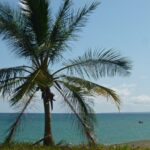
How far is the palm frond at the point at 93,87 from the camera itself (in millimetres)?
17312

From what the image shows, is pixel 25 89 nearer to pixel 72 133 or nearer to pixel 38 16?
pixel 38 16

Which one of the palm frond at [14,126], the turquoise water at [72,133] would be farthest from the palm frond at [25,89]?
the turquoise water at [72,133]

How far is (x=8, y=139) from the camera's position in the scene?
55.4 feet

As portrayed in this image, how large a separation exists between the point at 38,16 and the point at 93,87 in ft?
9.78

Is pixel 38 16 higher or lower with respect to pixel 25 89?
higher

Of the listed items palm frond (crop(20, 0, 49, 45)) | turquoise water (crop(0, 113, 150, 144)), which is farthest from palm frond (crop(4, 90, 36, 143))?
palm frond (crop(20, 0, 49, 45))

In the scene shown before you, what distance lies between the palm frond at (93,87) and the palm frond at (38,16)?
5.49ft

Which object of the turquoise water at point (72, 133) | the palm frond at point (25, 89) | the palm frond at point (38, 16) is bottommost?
the turquoise water at point (72, 133)

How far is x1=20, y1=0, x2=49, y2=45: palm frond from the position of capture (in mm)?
17641

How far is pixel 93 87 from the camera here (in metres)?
17.4

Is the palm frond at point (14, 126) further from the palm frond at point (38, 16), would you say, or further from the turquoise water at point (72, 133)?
the palm frond at point (38, 16)

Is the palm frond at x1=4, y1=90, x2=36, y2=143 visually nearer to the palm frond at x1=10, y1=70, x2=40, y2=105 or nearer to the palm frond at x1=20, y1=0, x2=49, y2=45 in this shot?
the palm frond at x1=10, y1=70, x2=40, y2=105

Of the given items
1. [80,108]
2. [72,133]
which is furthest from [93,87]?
[72,133]

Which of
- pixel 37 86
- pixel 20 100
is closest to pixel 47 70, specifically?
pixel 37 86
